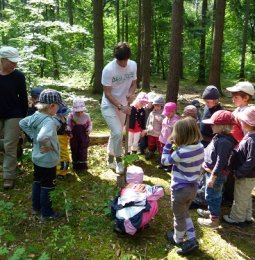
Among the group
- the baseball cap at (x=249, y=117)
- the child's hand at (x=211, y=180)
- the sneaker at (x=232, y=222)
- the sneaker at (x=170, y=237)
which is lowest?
the sneaker at (x=232, y=222)

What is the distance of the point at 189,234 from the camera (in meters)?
3.72

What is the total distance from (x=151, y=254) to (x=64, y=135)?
2.52 m

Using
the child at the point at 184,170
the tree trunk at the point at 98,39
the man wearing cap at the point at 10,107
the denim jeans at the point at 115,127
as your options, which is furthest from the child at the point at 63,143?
the tree trunk at the point at 98,39

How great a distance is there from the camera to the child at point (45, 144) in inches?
155

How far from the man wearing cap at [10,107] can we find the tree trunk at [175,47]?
169 inches

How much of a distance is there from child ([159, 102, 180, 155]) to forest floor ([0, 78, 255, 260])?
43.6 inches

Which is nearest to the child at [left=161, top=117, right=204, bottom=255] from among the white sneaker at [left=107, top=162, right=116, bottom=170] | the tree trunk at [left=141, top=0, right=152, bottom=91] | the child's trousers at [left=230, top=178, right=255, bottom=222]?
the child's trousers at [left=230, top=178, right=255, bottom=222]

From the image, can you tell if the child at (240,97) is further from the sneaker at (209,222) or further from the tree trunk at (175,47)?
the tree trunk at (175,47)

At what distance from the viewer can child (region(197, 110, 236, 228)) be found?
390 centimetres

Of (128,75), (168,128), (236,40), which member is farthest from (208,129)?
(236,40)

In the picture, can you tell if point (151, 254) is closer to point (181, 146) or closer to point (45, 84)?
point (181, 146)

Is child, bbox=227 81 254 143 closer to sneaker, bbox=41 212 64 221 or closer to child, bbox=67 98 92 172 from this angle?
child, bbox=67 98 92 172

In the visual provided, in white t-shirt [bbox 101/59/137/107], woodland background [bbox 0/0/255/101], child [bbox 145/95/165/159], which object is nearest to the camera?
white t-shirt [bbox 101/59/137/107]

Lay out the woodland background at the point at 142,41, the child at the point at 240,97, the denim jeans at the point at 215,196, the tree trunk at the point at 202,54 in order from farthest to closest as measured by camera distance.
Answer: the tree trunk at the point at 202,54 < the woodland background at the point at 142,41 < the child at the point at 240,97 < the denim jeans at the point at 215,196
